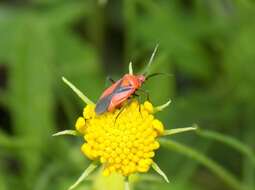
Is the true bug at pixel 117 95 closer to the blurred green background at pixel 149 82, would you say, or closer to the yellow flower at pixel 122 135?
the yellow flower at pixel 122 135

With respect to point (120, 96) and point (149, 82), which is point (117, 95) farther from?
point (149, 82)

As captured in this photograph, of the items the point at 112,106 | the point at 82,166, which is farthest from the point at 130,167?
the point at 82,166

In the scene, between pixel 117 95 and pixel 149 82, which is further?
pixel 149 82

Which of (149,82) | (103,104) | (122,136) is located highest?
(103,104)

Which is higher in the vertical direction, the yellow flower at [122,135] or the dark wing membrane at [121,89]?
the dark wing membrane at [121,89]

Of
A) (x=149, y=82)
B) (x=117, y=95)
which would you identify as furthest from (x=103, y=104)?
(x=149, y=82)

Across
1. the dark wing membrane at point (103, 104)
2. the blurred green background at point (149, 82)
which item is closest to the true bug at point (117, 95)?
the dark wing membrane at point (103, 104)

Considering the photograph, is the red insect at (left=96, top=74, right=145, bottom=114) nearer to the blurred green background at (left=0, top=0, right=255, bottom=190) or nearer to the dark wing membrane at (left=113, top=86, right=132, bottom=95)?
the dark wing membrane at (left=113, top=86, right=132, bottom=95)

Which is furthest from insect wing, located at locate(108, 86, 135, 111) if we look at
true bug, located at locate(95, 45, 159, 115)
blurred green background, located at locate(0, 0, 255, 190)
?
blurred green background, located at locate(0, 0, 255, 190)
